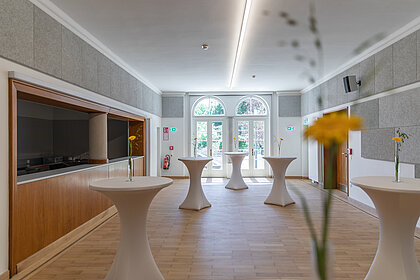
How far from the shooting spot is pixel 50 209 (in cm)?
323

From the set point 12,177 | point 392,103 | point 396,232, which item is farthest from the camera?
point 392,103

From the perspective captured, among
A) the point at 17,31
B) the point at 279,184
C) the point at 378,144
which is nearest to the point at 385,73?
the point at 378,144

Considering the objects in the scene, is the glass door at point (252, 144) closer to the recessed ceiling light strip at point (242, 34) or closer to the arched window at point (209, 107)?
the arched window at point (209, 107)

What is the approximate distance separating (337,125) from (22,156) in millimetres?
5035

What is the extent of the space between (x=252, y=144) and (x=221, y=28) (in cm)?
582

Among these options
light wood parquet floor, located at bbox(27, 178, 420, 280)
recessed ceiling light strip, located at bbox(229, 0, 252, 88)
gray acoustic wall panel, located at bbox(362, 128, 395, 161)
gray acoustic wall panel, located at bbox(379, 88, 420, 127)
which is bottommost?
light wood parquet floor, located at bbox(27, 178, 420, 280)

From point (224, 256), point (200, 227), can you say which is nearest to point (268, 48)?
point (200, 227)

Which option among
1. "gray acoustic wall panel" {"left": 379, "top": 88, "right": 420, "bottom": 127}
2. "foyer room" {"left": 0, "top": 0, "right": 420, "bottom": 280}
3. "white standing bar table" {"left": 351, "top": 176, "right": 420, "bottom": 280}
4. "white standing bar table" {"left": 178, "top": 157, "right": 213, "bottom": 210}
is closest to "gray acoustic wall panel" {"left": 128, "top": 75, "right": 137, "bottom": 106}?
"foyer room" {"left": 0, "top": 0, "right": 420, "bottom": 280}

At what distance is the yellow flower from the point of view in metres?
0.53

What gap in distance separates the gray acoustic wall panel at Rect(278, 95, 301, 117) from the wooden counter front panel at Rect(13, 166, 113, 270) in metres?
6.72

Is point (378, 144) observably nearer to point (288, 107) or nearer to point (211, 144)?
point (288, 107)

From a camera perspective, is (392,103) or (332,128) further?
(392,103)

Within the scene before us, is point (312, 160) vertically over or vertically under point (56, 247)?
over

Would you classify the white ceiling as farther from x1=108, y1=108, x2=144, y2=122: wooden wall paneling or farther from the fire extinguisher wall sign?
the fire extinguisher wall sign
